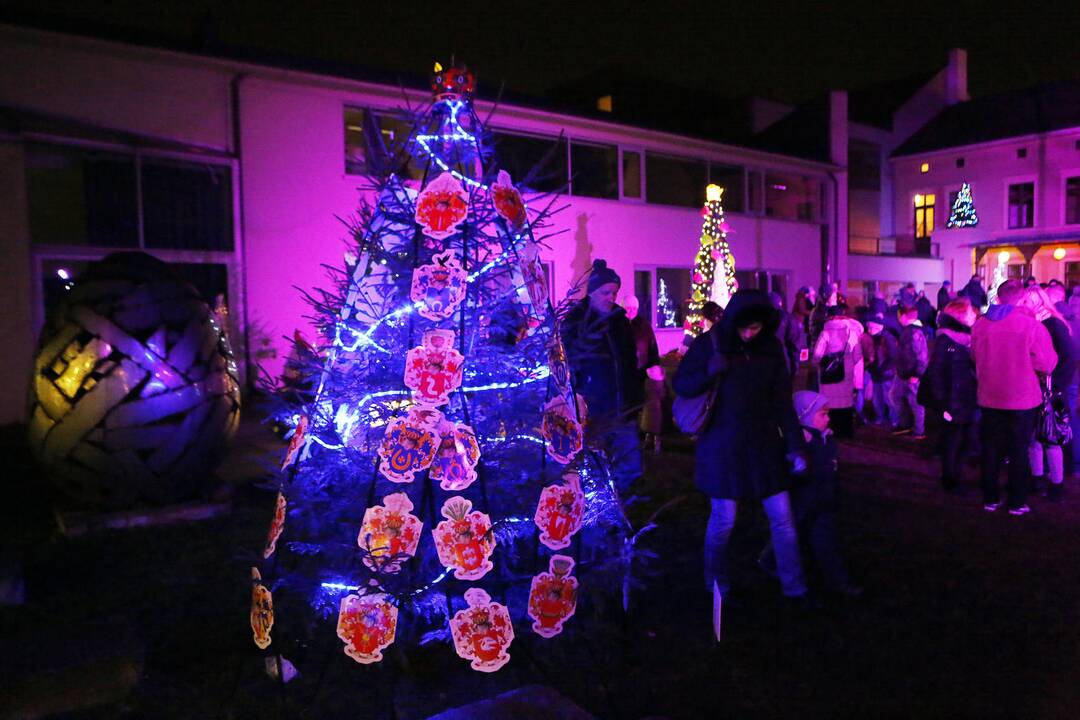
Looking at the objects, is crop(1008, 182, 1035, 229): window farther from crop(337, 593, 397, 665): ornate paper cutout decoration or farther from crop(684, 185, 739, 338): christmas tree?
crop(337, 593, 397, 665): ornate paper cutout decoration

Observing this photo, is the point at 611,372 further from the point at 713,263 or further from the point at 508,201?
the point at 713,263

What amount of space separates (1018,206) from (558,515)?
32842 millimetres

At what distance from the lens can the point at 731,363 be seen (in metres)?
4.47

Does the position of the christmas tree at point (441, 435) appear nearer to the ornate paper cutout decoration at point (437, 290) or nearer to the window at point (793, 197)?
the ornate paper cutout decoration at point (437, 290)

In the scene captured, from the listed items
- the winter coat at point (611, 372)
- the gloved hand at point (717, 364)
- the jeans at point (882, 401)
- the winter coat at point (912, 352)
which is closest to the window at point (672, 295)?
the jeans at point (882, 401)

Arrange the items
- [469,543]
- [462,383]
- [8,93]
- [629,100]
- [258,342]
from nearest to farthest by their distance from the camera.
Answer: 1. [469,543]
2. [462,383]
3. [8,93]
4. [258,342]
5. [629,100]

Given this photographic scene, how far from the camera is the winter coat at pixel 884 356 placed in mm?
10281

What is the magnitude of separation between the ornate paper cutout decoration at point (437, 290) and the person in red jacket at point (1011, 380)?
5003 millimetres

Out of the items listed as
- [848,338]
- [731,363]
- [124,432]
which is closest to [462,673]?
[731,363]

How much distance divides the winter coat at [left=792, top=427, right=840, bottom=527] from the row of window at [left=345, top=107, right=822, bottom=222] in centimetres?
1105

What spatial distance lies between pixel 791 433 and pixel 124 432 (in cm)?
463

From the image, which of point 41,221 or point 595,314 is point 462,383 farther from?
point 41,221

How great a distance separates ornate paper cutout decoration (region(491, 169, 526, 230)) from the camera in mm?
3270

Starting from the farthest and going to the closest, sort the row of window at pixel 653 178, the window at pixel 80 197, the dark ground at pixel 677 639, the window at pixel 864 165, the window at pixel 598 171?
the window at pixel 864 165 → the window at pixel 598 171 → the row of window at pixel 653 178 → the window at pixel 80 197 → the dark ground at pixel 677 639
